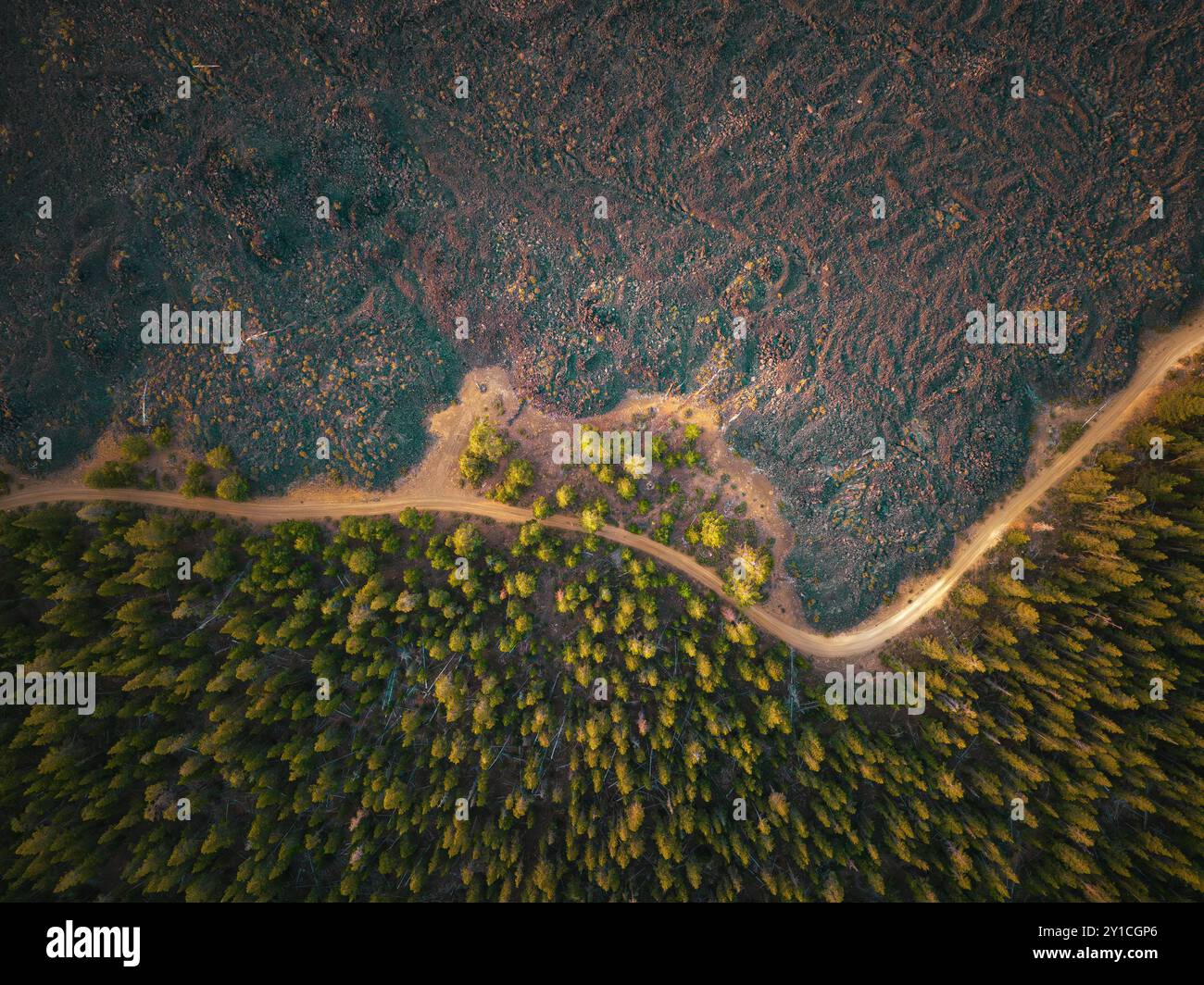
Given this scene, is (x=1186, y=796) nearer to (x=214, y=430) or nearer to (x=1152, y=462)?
(x=1152, y=462)

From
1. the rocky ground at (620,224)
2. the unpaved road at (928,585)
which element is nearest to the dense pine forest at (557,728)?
the unpaved road at (928,585)

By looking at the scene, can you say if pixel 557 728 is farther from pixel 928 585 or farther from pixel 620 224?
pixel 620 224

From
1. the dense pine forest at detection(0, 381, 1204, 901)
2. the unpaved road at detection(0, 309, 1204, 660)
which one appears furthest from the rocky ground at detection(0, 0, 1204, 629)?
the dense pine forest at detection(0, 381, 1204, 901)

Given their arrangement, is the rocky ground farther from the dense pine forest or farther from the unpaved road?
the dense pine forest

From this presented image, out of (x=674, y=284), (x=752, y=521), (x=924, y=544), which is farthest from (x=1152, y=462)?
(x=674, y=284)

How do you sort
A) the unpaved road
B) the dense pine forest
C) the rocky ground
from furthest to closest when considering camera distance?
the unpaved road < the rocky ground < the dense pine forest

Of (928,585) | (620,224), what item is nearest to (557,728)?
(928,585)
